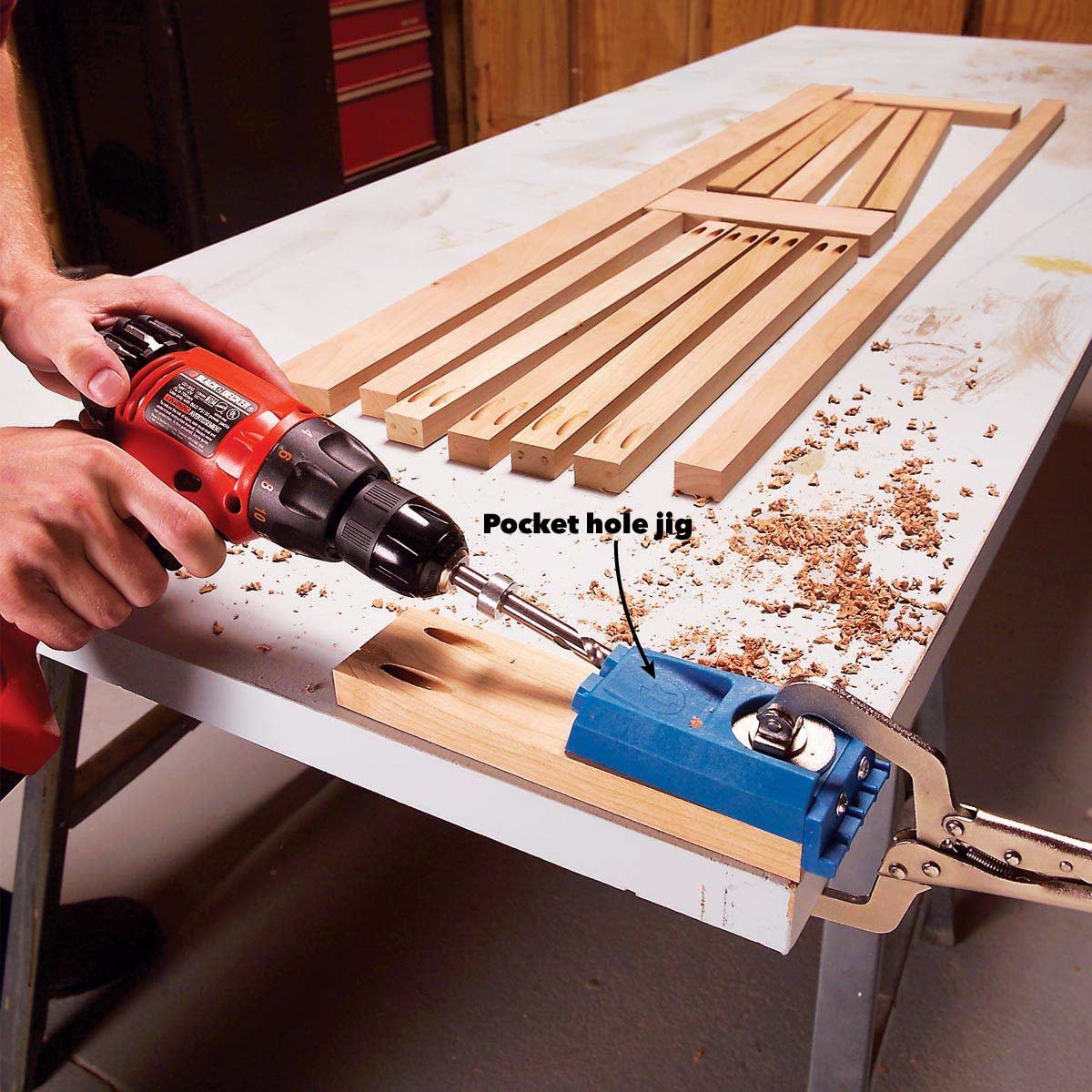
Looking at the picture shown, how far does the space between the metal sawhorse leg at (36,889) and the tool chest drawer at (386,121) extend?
2879 millimetres


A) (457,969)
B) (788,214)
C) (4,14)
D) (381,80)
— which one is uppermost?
(4,14)

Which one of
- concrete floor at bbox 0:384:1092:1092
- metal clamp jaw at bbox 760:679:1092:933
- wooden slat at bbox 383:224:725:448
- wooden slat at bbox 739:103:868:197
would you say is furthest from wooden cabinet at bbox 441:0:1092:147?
metal clamp jaw at bbox 760:679:1092:933

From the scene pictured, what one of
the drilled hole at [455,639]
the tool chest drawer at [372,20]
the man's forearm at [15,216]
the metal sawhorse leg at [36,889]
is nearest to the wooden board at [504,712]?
the drilled hole at [455,639]

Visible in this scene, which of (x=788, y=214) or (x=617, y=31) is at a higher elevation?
(x=788, y=214)

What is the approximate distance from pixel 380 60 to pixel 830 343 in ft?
10.5

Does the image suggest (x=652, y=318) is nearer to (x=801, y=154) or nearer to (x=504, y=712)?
(x=504, y=712)

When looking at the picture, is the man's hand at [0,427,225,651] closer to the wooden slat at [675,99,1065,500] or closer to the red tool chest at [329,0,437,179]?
the wooden slat at [675,99,1065,500]

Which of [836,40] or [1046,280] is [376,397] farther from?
[836,40]

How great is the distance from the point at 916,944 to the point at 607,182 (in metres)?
1.22

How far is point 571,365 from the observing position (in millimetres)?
1105

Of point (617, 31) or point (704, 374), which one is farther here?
point (617, 31)

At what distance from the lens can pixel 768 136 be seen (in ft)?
6.27

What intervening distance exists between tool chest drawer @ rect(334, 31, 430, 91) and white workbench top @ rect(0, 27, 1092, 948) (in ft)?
6.50

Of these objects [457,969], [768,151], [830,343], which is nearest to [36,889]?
[457,969]
